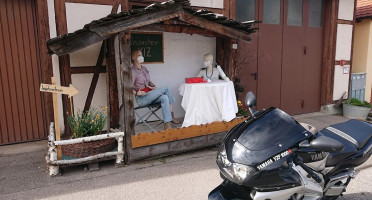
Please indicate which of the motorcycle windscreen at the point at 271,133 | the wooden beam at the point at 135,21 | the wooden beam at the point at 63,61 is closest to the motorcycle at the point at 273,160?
the motorcycle windscreen at the point at 271,133

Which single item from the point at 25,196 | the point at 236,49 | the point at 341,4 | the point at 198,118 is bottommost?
the point at 25,196

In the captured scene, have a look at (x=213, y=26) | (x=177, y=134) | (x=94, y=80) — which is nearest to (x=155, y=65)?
(x=94, y=80)

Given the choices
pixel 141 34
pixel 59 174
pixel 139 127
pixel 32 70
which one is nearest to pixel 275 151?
pixel 59 174

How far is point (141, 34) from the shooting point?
497 cm

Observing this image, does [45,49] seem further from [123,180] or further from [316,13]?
[316,13]

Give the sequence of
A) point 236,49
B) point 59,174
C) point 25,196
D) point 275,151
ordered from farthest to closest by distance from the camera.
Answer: point 236,49 → point 59,174 → point 25,196 → point 275,151

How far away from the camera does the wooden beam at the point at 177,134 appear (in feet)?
12.5

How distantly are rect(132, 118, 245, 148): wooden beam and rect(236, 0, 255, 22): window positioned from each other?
8.15 feet

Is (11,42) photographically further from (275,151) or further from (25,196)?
(275,151)

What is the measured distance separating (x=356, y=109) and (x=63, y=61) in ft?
21.8

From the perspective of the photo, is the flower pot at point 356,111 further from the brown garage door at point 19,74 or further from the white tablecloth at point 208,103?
the brown garage door at point 19,74

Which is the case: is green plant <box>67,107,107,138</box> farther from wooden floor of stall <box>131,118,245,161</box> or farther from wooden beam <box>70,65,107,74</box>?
wooden beam <box>70,65,107,74</box>

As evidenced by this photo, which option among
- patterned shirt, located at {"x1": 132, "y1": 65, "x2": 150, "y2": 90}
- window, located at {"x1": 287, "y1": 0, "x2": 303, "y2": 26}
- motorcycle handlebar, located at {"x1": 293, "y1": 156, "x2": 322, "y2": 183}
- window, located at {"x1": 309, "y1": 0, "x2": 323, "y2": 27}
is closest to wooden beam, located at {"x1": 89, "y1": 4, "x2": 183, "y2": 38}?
patterned shirt, located at {"x1": 132, "y1": 65, "x2": 150, "y2": 90}

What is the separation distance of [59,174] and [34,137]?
146cm
